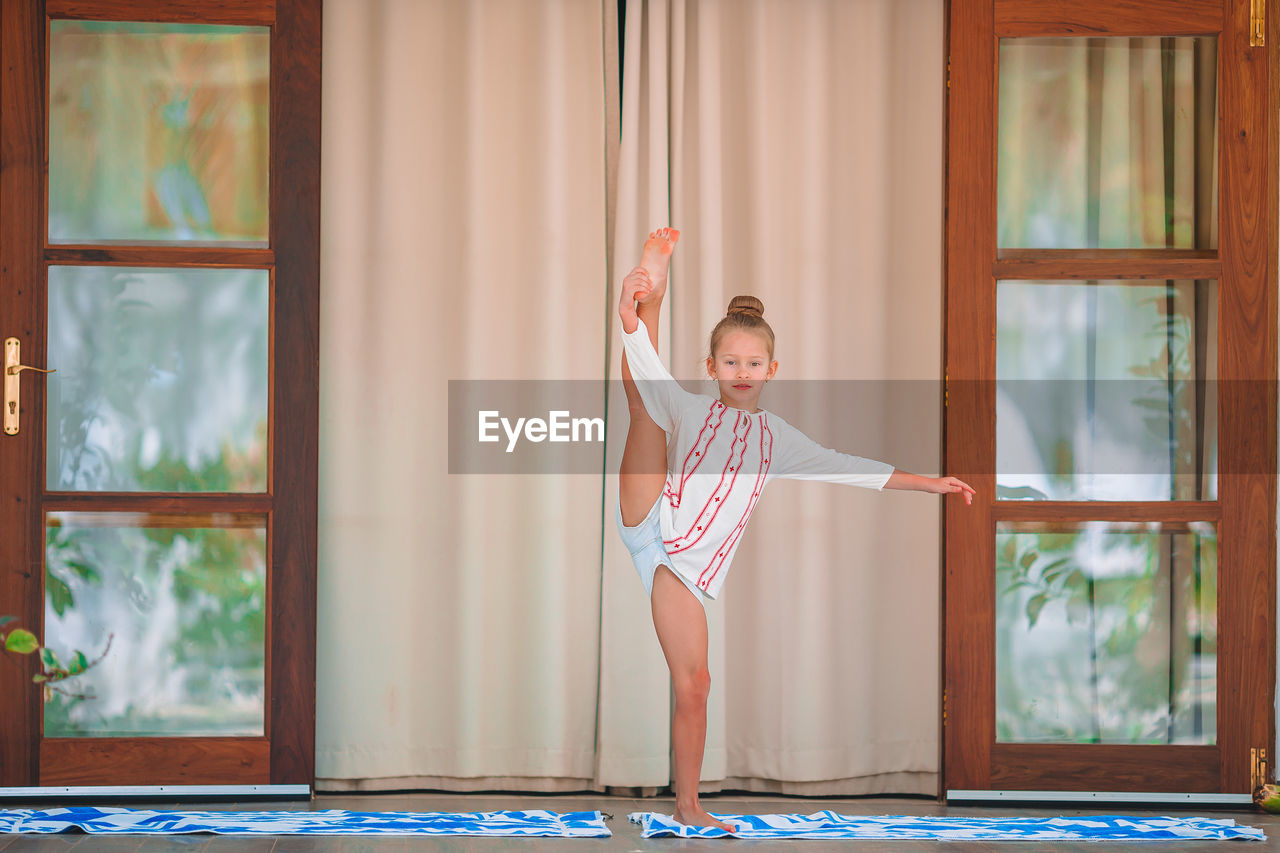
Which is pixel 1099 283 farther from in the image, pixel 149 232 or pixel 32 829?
pixel 32 829

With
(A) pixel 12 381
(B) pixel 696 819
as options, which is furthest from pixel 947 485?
(A) pixel 12 381

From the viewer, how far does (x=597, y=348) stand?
3418mm

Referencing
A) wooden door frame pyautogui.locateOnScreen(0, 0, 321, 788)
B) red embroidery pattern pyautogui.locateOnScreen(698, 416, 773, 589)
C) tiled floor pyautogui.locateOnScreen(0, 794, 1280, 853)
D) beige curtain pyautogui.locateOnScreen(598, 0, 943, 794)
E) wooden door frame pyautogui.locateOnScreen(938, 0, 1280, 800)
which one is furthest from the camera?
beige curtain pyautogui.locateOnScreen(598, 0, 943, 794)

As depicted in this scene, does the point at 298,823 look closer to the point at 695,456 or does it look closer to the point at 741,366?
the point at 695,456

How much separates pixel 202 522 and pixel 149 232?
86 centimetres

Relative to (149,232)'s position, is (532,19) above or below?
above

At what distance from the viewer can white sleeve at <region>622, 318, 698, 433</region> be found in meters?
2.86

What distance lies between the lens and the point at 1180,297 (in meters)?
3.39

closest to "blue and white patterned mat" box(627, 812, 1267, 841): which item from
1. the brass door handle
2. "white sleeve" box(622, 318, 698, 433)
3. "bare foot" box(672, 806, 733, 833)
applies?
"bare foot" box(672, 806, 733, 833)

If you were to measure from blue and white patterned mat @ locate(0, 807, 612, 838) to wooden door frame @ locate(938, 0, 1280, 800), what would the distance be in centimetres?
119

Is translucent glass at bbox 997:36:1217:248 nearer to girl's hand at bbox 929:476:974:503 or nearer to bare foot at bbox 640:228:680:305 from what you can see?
girl's hand at bbox 929:476:974:503

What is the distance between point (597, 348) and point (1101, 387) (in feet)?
5.03

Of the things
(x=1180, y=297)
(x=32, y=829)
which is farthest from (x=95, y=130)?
(x=1180, y=297)

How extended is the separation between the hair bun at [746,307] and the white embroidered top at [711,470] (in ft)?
0.82
